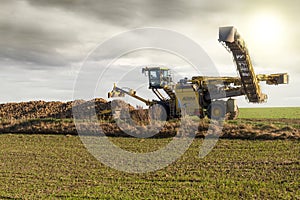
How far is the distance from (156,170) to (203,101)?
49.5 ft

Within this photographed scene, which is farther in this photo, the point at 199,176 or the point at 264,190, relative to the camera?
the point at 199,176

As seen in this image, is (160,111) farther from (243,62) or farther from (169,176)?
(169,176)

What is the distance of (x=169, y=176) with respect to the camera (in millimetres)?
11180

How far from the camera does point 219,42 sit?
19.2 m

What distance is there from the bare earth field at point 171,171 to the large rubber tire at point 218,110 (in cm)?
554

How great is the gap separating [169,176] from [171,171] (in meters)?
0.67

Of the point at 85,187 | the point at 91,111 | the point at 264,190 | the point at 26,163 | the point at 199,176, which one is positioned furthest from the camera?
the point at 91,111

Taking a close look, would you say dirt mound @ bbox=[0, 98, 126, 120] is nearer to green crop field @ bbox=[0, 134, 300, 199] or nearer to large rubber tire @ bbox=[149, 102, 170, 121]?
large rubber tire @ bbox=[149, 102, 170, 121]

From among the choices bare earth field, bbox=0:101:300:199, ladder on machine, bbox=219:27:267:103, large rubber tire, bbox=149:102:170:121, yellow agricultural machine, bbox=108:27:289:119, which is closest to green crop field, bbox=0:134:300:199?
bare earth field, bbox=0:101:300:199

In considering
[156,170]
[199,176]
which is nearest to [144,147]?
[156,170]

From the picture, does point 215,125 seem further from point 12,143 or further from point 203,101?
point 12,143

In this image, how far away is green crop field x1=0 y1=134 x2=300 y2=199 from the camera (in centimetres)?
950

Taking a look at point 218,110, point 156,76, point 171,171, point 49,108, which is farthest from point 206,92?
point 49,108

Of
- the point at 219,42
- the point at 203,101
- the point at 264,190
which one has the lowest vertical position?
the point at 264,190
